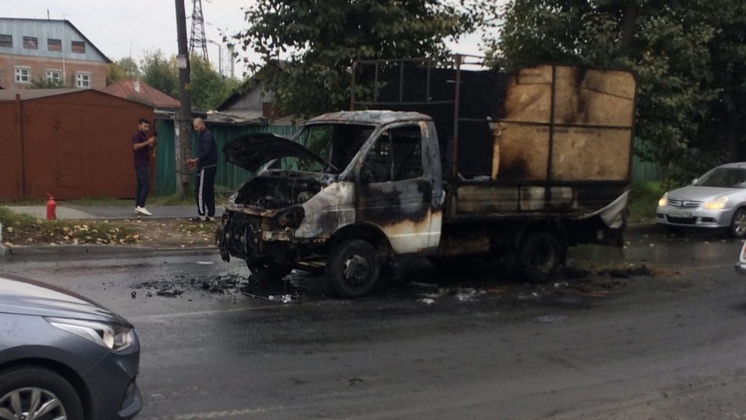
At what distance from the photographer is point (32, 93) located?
18844 mm

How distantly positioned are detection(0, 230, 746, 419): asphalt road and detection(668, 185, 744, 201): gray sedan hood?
5.41 m

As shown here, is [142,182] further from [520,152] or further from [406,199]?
[520,152]

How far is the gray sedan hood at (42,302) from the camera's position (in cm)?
443

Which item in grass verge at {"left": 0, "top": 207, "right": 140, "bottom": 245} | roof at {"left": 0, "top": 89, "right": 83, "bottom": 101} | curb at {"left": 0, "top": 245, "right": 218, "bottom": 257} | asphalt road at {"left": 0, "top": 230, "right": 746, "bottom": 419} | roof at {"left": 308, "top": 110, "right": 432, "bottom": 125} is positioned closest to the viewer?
asphalt road at {"left": 0, "top": 230, "right": 746, "bottom": 419}

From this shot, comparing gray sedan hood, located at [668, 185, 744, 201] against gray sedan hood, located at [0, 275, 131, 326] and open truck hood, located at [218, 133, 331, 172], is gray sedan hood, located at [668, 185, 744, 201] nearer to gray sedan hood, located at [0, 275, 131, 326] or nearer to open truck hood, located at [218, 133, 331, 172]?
open truck hood, located at [218, 133, 331, 172]

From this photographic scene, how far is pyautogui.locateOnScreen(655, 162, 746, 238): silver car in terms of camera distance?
1656 cm

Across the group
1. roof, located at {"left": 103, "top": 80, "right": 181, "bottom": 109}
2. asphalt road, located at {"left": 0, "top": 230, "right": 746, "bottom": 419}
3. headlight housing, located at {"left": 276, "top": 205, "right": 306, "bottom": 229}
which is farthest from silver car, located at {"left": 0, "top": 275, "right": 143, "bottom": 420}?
roof, located at {"left": 103, "top": 80, "right": 181, "bottom": 109}

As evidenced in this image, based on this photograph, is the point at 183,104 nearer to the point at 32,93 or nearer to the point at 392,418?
the point at 32,93

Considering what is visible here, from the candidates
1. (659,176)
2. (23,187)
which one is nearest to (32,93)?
(23,187)

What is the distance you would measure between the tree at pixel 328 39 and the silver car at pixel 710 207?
6.19m

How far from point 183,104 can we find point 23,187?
399 centimetres

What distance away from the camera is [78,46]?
259 feet

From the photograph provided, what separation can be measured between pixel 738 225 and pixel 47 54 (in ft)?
241

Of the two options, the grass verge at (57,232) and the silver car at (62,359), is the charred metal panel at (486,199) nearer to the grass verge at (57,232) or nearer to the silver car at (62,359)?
the grass verge at (57,232)
